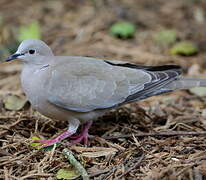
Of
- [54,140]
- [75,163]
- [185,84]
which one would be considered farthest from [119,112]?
[75,163]

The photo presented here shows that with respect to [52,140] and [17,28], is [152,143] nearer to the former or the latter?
[52,140]

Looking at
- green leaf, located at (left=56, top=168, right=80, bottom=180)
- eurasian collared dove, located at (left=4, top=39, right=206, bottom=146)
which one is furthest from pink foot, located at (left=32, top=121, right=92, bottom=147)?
green leaf, located at (left=56, top=168, right=80, bottom=180)

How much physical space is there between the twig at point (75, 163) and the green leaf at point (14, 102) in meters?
1.28

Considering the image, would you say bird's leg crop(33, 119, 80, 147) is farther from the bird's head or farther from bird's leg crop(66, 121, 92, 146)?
the bird's head

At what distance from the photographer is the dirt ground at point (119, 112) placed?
3.09 metres

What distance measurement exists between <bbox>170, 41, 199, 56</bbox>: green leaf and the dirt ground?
0.08 meters

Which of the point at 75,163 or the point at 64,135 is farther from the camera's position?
the point at 64,135

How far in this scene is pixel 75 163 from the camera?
3029 mm

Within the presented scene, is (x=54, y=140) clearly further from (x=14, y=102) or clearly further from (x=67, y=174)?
(x=14, y=102)

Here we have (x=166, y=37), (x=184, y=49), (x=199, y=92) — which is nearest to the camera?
(x=199, y=92)

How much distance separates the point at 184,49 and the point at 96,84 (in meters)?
2.55

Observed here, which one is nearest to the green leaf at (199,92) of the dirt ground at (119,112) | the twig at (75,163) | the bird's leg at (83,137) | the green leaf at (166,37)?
the dirt ground at (119,112)

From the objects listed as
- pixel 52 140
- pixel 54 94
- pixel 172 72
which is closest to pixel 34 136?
pixel 52 140

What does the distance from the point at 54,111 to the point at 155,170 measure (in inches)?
44.4
